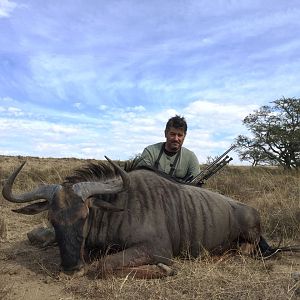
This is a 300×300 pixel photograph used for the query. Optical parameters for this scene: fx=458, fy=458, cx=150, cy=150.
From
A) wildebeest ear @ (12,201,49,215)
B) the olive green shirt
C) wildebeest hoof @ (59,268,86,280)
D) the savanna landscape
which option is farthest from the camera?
the olive green shirt

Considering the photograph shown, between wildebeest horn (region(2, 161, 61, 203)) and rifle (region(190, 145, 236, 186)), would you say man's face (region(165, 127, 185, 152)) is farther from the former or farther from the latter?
wildebeest horn (region(2, 161, 61, 203))

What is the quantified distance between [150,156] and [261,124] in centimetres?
1865

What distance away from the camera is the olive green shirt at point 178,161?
587 centimetres

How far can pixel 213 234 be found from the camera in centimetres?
473

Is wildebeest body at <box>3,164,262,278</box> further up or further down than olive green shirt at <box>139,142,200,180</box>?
further down

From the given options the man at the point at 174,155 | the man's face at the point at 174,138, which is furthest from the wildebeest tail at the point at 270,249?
the man's face at the point at 174,138

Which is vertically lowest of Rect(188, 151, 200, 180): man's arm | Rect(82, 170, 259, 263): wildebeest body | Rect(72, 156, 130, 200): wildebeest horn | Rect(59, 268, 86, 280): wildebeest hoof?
Rect(59, 268, 86, 280): wildebeest hoof

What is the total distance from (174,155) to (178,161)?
9 cm

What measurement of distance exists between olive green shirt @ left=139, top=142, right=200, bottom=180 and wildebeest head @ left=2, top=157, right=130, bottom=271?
1.64 metres

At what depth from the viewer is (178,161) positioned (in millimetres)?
5898

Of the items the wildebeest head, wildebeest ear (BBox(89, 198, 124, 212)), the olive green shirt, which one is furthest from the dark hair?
wildebeest ear (BBox(89, 198, 124, 212))

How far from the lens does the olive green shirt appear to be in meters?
5.87

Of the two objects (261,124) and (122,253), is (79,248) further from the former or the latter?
(261,124)

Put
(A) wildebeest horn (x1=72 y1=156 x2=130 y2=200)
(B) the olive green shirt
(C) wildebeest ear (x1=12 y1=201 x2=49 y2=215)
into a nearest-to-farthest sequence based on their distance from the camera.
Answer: (A) wildebeest horn (x1=72 y1=156 x2=130 y2=200) → (C) wildebeest ear (x1=12 y1=201 x2=49 y2=215) → (B) the olive green shirt
